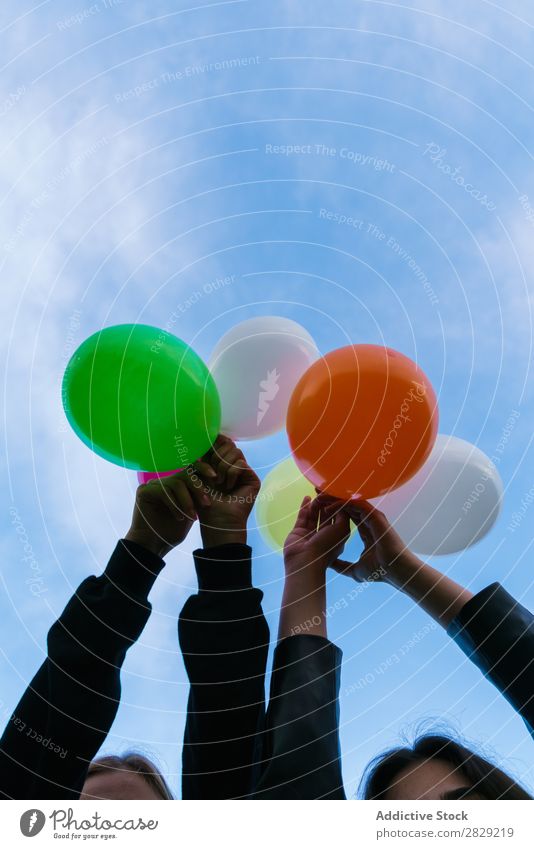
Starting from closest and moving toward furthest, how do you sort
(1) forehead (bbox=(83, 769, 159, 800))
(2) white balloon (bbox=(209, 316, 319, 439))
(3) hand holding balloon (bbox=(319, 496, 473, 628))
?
(1) forehead (bbox=(83, 769, 159, 800)) < (3) hand holding balloon (bbox=(319, 496, 473, 628)) < (2) white balloon (bbox=(209, 316, 319, 439))

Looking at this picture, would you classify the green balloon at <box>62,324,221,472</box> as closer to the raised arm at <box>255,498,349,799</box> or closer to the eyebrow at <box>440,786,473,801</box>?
the raised arm at <box>255,498,349,799</box>

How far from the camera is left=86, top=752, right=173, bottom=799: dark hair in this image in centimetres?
295

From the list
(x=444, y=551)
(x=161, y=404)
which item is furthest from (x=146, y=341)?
(x=444, y=551)

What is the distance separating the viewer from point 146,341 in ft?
10.1

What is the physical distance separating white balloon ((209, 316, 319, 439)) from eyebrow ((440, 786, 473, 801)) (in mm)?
1850

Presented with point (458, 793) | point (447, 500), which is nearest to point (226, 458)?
point (447, 500)

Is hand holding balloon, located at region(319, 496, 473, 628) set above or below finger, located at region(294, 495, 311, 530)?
below

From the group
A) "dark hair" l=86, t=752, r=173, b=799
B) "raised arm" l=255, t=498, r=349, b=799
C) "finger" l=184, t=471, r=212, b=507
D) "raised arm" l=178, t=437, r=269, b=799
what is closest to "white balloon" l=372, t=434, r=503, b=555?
"raised arm" l=255, t=498, r=349, b=799

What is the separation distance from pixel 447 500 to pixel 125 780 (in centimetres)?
197

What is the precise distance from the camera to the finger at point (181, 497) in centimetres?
309

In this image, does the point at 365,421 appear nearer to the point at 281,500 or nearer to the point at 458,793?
the point at 281,500
